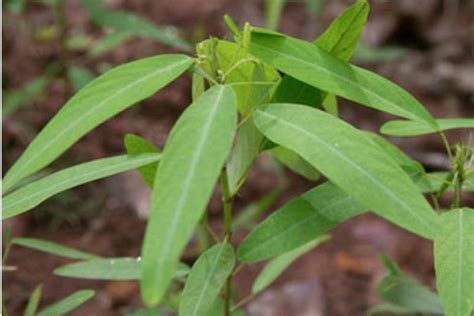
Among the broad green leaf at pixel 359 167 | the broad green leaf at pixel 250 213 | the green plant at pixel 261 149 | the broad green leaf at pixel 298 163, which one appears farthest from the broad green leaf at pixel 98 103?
the broad green leaf at pixel 250 213

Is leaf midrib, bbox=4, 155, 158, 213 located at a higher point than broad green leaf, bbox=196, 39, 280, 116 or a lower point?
lower

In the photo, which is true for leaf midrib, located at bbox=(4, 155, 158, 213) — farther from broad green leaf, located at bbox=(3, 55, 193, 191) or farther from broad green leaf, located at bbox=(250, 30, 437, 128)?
broad green leaf, located at bbox=(250, 30, 437, 128)

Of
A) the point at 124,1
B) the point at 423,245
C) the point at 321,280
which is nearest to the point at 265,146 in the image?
the point at 321,280

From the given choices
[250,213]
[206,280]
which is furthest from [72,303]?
[250,213]

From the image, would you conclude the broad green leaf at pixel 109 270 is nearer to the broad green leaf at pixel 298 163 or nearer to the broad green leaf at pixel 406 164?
the broad green leaf at pixel 298 163

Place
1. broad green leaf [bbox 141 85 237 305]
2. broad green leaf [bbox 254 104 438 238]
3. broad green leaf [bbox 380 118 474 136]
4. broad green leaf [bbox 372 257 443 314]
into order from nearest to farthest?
broad green leaf [bbox 141 85 237 305] → broad green leaf [bbox 254 104 438 238] → broad green leaf [bbox 380 118 474 136] → broad green leaf [bbox 372 257 443 314]

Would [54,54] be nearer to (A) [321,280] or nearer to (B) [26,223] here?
(B) [26,223]

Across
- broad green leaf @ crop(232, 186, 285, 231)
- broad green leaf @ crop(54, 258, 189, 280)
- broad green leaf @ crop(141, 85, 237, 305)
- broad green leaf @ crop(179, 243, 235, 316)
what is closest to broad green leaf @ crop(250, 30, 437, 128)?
broad green leaf @ crop(141, 85, 237, 305)
